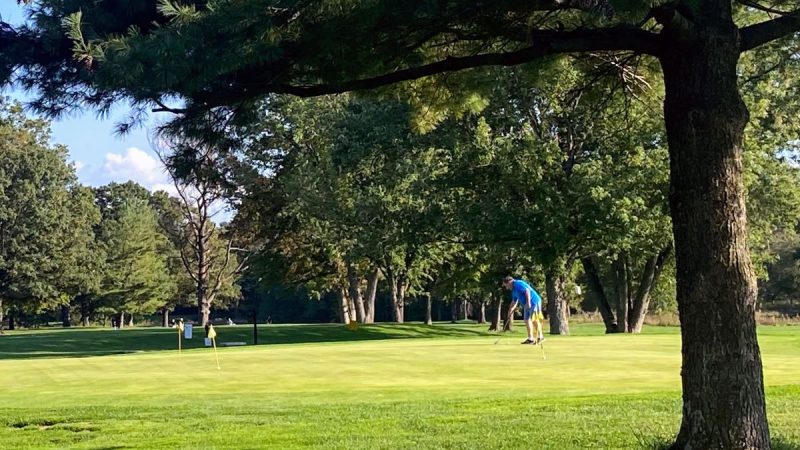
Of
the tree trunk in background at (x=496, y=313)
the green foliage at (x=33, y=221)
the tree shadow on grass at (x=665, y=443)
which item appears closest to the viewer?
the tree shadow on grass at (x=665, y=443)

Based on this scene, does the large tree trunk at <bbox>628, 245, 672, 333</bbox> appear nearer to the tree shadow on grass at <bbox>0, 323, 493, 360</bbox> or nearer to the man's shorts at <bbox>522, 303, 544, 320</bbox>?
the tree shadow on grass at <bbox>0, 323, 493, 360</bbox>

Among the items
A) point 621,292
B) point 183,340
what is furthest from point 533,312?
point 183,340

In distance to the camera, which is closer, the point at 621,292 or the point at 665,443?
the point at 665,443

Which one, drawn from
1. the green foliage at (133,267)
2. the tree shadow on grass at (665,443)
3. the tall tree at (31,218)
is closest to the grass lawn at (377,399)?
the tree shadow on grass at (665,443)

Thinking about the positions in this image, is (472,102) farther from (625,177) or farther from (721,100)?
(625,177)

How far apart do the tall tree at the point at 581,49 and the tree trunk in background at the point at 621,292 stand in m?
36.1

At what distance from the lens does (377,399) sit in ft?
41.3

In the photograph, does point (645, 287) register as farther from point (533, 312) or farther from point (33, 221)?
point (33, 221)

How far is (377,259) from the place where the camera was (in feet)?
141

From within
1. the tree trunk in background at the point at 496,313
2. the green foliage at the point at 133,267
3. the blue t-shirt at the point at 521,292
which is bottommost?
the tree trunk in background at the point at 496,313

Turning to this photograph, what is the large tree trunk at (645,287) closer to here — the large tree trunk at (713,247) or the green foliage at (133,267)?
the large tree trunk at (713,247)

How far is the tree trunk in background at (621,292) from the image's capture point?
42500 mm

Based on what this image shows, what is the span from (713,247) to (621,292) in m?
38.4

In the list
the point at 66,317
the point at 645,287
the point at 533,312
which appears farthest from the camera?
the point at 66,317
